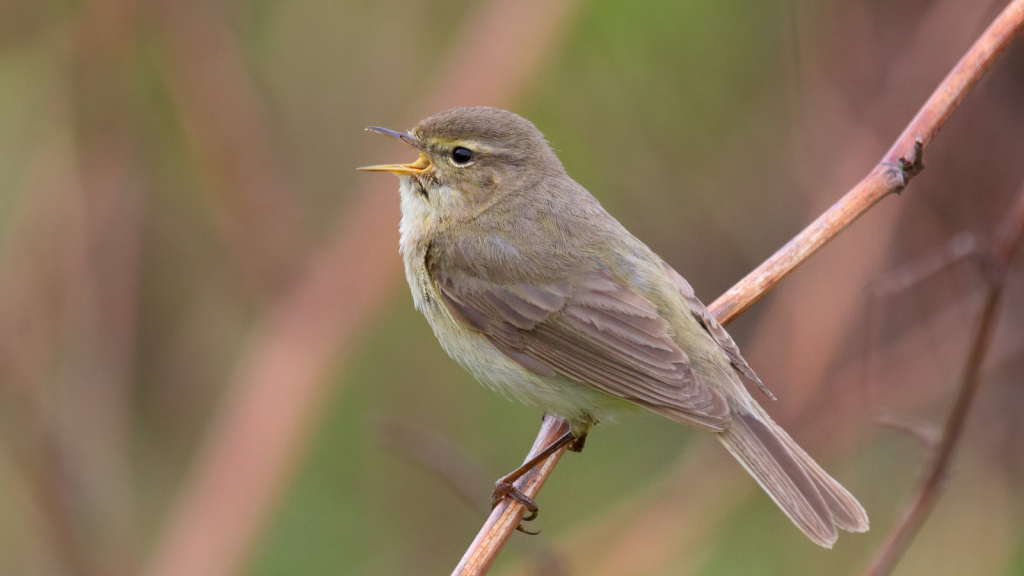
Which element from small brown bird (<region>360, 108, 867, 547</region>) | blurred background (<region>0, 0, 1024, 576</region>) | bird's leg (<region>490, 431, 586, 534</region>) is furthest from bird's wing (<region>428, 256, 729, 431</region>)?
blurred background (<region>0, 0, 1024, 576</region>)

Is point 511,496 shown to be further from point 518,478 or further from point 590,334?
point 590,334

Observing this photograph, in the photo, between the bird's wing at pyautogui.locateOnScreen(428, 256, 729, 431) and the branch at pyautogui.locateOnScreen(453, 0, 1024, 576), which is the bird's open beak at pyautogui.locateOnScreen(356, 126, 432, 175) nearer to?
the bird's wing at pyautogui.locateOnScreen(428, 256, 729, 431)

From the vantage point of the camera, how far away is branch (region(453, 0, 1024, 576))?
3.18 meters

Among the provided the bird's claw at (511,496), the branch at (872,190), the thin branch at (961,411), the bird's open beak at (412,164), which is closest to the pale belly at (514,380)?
the branch at (872,190)

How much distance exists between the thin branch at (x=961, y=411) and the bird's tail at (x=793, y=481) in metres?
0.13

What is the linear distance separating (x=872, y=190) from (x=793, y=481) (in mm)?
990

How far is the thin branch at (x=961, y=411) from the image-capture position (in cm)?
325

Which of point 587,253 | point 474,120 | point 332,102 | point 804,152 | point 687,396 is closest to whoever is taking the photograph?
point 687,396

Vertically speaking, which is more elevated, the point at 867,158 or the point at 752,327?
the point at 867,158

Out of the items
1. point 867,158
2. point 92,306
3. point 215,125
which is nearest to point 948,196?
point 867,158

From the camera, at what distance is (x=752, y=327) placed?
5312 millimetres

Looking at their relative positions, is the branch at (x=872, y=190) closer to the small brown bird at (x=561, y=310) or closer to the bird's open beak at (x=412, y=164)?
the small brown bird at (x=561, y=310)

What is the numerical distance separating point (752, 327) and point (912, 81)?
4.66ft

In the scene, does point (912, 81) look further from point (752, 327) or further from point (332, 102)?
point (332, 102)
